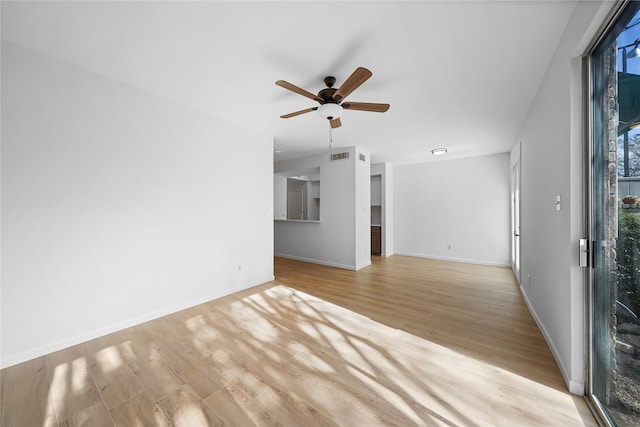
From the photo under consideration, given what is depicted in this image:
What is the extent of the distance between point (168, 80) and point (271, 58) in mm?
1149

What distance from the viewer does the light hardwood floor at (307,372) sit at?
1435 millimetres

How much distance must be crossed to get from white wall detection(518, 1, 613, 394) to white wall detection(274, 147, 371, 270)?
2843 mm

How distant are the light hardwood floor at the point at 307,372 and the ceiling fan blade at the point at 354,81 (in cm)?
219

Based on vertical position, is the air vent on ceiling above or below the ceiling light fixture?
above

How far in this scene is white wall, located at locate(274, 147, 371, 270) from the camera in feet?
16.2

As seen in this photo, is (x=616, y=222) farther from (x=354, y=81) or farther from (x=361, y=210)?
(x=361, y=210)

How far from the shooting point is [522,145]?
341 cm

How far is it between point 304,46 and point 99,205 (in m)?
2.35

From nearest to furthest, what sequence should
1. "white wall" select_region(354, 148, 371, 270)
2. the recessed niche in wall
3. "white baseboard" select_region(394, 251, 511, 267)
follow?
"white wall" select_region(354, 148, 371, 270)
"white baseboard" select_region(394, 251, 511, 267)
the recessed niche in wall

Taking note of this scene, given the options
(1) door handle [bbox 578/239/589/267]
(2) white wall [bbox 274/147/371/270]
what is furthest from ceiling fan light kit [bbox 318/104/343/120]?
(2) white wall [bbox 274/147/371/270]

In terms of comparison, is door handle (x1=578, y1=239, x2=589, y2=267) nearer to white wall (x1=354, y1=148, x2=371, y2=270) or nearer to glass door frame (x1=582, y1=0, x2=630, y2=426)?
glass door frame (x1=582, y1=0, x2=630, y2=426)

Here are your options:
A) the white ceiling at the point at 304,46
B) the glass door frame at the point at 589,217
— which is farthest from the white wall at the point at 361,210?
the glass door frame at the point at 589,217

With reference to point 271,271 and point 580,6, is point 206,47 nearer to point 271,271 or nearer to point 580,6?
point 580,6

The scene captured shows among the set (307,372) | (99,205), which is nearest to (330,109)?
(307,372)
